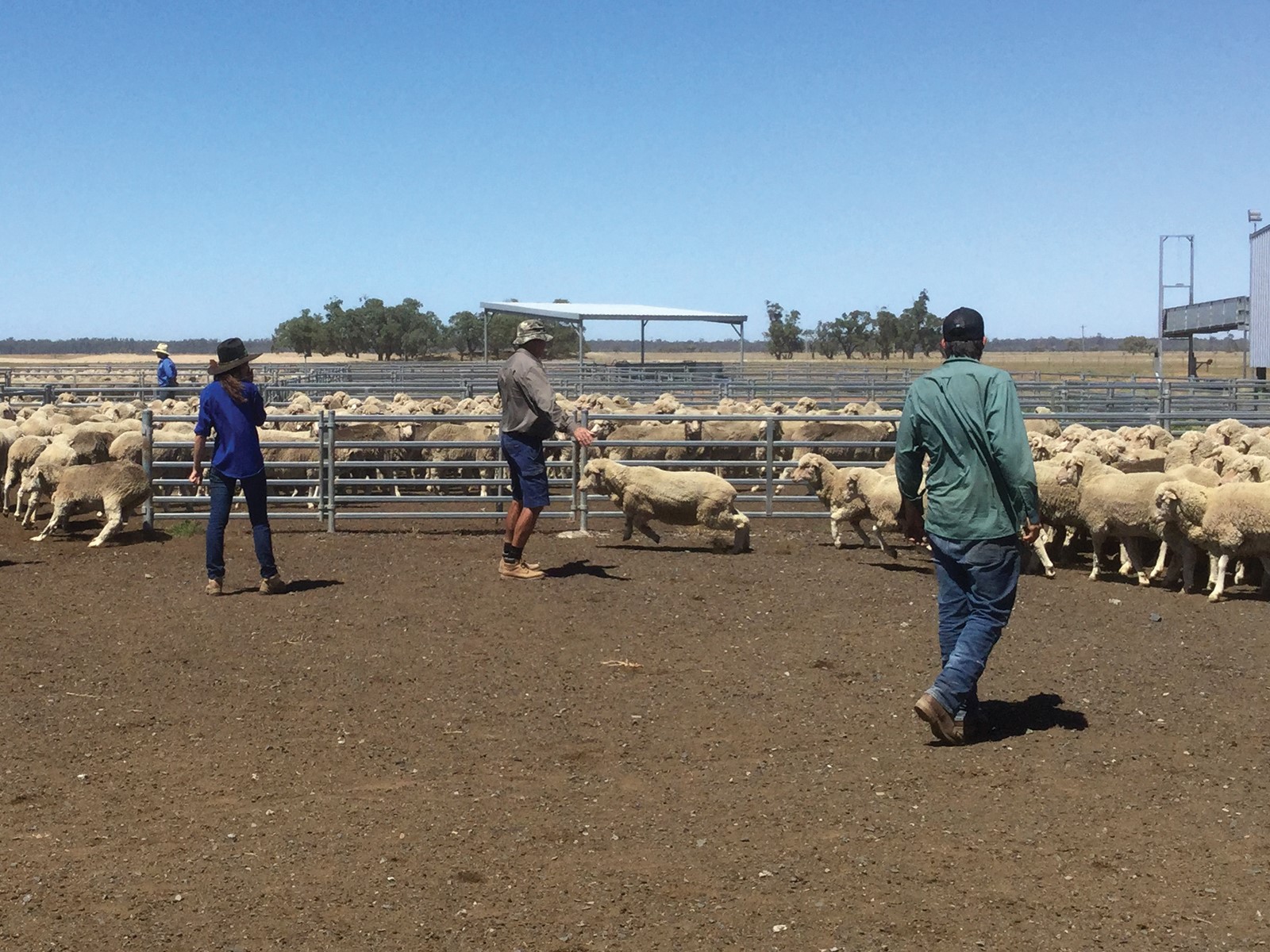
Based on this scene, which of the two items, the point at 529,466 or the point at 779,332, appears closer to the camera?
the point at 529,466

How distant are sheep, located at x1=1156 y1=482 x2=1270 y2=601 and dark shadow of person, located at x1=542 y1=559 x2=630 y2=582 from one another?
3765 mm

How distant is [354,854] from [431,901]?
49 centimetres

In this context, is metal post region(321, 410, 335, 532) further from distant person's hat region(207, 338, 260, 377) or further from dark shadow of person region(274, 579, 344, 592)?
distant person's hat region(207, 338, 260, 377)

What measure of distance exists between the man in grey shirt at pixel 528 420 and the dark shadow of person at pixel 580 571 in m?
0.48

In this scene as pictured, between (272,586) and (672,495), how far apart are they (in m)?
3.35

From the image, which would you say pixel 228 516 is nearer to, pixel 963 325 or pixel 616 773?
pixel 616 773

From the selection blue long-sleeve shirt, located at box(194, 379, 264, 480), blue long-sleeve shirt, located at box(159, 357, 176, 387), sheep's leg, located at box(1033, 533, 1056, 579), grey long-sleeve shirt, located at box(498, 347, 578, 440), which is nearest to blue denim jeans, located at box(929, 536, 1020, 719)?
grey long-sleeve shirt, located at box(498, 347, 578, 440)

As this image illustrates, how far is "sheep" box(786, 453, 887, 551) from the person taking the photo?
11031 mm

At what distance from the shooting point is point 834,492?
11.1m

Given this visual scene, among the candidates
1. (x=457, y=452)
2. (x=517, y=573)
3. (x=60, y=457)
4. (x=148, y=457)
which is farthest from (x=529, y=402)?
(x=457, y=452)

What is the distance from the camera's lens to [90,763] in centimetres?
553

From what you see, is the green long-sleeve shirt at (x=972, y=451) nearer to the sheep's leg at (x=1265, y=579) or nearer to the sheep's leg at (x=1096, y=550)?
the sheep's leg at (x=1265, y=579)

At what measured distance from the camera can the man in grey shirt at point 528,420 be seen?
29.4 feet

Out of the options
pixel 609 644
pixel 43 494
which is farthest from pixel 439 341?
pixel 609 644
